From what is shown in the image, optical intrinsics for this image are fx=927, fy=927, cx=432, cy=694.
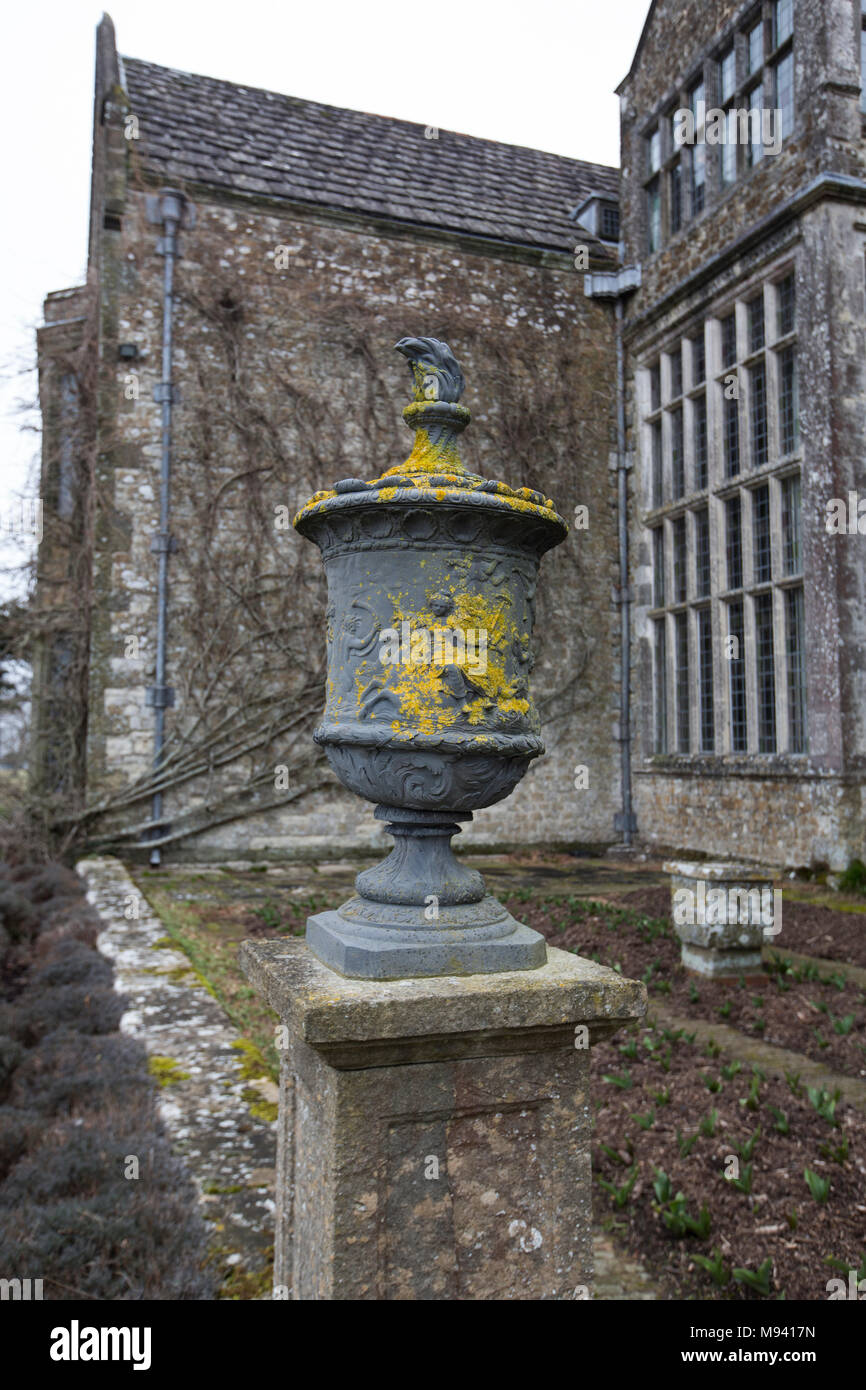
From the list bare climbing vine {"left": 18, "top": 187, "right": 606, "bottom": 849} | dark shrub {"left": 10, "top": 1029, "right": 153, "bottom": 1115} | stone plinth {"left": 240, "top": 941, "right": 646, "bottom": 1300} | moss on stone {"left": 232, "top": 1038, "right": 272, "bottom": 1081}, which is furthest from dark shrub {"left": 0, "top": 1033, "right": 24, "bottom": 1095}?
bare climbing vine {"left": 18, "top": 187, "right": 606, "bottom": 849}

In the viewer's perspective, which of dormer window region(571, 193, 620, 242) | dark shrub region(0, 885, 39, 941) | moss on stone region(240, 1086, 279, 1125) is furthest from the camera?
dormer window region(571, 193, 620, 242)

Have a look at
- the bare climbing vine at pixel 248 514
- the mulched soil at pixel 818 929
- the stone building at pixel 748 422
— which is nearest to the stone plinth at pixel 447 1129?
the mulched soil at pixel 818 929

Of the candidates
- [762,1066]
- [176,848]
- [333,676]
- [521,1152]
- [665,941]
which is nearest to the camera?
[521,1152]

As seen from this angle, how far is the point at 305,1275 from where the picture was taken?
182cm

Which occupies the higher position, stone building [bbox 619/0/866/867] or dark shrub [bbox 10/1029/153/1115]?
stone building [bbox 619/0/866/867]

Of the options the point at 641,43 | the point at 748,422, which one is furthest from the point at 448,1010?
the point at 641,43

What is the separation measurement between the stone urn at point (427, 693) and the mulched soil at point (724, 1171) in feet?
4.44

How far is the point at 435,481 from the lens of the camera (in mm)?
1902

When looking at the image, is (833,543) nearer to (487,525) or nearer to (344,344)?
(344,344)

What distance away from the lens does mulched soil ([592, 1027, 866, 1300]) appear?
8.24ft

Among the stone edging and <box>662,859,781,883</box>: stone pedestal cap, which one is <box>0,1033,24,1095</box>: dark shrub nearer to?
the stone edging

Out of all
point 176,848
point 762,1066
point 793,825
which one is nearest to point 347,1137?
point 762,1066

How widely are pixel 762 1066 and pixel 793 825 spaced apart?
4899 mm

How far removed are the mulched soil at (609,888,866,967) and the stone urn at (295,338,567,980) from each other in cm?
448
